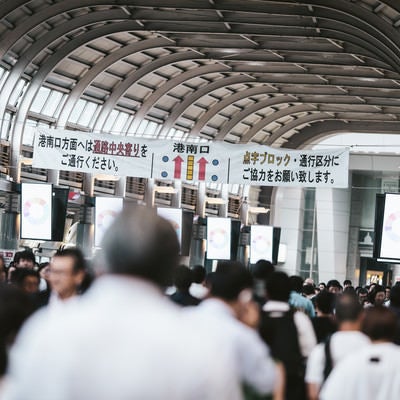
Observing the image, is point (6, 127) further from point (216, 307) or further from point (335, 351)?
point (216, 307)

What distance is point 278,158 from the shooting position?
27.2 metres

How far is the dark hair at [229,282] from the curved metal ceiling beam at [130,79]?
37.3 meters

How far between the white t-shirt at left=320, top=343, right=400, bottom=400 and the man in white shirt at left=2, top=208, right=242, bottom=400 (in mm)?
2946

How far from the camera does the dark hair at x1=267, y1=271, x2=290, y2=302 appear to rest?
22.6 feet

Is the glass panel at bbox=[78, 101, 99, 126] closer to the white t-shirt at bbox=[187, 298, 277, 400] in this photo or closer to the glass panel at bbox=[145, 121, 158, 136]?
the glass panel at bbox=[145, 121, 158, 136]

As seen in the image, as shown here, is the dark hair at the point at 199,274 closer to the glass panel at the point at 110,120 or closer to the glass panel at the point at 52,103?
the glass panel at the point at 52,103

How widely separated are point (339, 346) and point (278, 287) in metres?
0.60

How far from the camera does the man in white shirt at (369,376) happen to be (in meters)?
5.21

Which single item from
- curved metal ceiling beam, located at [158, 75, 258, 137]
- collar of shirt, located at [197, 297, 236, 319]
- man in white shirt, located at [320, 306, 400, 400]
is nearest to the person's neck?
man in white shirt, located at [320, 306, 400, 400]

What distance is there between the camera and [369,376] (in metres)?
5.25

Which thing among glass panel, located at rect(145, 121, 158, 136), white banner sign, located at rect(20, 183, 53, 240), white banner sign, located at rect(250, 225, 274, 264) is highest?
glass panel, located at rect(145, 121, 158, 136)

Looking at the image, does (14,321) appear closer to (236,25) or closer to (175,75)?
(236,25)

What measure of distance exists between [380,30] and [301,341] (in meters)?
22.9

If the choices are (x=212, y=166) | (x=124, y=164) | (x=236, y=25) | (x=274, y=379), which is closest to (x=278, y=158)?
(x=212, y=166)
